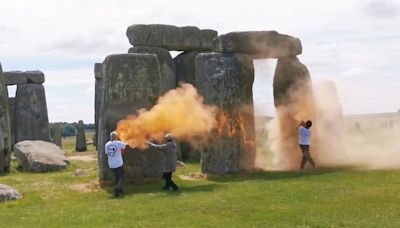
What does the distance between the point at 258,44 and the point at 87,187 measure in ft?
24.9

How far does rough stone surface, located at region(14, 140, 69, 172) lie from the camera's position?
84.9 feet

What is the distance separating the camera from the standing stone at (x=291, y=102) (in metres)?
25.2

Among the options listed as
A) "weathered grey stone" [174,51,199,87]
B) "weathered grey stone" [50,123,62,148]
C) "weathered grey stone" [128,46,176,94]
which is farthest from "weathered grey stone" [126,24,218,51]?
"weathered grey stone" [50,123,62,148]

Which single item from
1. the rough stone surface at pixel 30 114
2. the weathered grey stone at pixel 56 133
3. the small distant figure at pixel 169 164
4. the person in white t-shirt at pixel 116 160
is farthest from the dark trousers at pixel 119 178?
the weathered grey stone at pixel 56 133

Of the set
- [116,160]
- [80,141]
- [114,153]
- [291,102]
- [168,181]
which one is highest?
[291,102]

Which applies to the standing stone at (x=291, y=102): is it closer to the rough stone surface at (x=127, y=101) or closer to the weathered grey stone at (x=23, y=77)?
the rough stone surface at (x=127, y=101)

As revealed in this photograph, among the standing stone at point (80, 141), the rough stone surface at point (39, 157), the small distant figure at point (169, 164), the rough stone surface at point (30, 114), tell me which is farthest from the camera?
the standing stone at point (80, 141)

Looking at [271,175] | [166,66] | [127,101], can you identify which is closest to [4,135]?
[166,66]

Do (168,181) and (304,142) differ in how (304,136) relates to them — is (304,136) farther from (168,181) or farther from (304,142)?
(168,181)

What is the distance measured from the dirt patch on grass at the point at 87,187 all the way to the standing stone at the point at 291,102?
7.97 m

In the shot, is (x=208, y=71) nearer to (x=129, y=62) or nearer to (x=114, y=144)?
(x=129, y=62)

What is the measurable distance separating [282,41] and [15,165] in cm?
1291

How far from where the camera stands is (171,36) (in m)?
30.4

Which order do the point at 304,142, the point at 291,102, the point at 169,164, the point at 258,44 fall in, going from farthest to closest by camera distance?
1. the point at 291,102
2. the point at 304,142
3. the point at 258,44
4. the point at 169,164
